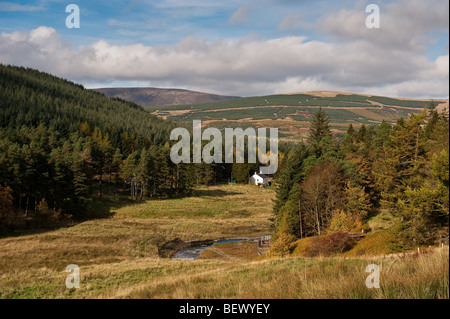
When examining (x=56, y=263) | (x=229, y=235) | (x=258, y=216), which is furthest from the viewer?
(x=258, y=216)

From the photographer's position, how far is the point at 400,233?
28703 mm

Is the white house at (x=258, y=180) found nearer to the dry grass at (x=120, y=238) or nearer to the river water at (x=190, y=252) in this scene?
the dry grass at (x=120, y=238)

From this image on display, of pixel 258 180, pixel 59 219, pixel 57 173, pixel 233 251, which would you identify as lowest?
pixel 233 251

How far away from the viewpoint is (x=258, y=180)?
5039 inches

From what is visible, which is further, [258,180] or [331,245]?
[258,180]

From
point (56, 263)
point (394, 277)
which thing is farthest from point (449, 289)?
point (56, 263)

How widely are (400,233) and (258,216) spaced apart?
4657 cm

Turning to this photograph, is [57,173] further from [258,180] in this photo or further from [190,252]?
[258,180]

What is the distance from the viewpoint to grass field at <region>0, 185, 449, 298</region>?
8.48 metres

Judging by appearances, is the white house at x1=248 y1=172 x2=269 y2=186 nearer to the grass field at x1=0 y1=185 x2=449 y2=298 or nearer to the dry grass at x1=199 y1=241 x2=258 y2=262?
the grass field at x1=0 y1=185 x2=449 y2=298

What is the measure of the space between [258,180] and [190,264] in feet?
324

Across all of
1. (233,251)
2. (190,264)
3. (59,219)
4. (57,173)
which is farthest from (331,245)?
(57,173)

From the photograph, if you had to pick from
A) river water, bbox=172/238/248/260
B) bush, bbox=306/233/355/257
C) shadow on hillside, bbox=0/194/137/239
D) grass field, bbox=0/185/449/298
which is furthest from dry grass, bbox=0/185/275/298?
bush, bbox=306/233/355/257
